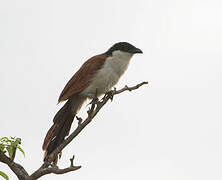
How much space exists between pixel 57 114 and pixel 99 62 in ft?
3.03

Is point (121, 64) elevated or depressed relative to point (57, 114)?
elevated

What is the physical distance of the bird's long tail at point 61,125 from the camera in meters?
4.41

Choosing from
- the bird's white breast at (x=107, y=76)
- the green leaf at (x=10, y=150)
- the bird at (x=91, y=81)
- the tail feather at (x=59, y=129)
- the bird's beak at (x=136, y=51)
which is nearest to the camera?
the green leaf at (x=10, y=150)

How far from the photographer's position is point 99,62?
5352 mm

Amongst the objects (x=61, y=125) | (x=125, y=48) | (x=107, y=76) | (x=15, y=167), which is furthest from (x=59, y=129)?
(x=125, y=48)

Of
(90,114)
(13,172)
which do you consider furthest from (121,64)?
(13,172)

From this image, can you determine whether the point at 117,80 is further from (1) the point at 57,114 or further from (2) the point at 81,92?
(1) the point at 57,114

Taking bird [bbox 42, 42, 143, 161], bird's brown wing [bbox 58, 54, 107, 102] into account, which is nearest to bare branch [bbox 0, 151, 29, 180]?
bird [bbox 42, 42, 143, 161]

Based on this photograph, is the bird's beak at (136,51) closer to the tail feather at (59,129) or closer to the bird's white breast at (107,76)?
the bird's white breast at (107,76)

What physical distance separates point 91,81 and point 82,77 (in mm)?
129

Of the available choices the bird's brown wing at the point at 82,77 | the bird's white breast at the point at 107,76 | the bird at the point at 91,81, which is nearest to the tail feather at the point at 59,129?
the bird at the point at 91,81

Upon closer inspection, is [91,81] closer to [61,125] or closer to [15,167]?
[61,125]

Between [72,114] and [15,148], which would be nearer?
[15,148]

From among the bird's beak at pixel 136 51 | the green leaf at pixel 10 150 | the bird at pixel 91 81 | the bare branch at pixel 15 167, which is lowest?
the bare branch at pixel 15 167
